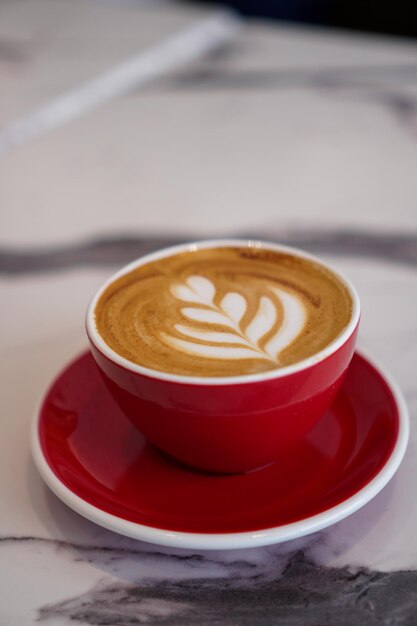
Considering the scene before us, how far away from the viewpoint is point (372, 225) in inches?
32.1

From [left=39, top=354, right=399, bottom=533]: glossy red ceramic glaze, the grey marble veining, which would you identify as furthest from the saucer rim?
the grey marble veining

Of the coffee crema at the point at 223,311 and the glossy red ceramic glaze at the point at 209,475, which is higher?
the coffee crema at the point at 223,311

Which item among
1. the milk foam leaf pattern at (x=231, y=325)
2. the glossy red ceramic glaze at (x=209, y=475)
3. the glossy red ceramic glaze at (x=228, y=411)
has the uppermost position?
the milk foam leaf pattern at (x=231, y=325)

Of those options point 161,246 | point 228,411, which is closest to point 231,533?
point 228,411

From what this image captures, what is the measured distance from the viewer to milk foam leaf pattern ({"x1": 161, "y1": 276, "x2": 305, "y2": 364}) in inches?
18.7

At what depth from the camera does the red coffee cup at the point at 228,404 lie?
44 centimetres

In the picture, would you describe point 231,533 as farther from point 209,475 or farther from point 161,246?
point 161,246

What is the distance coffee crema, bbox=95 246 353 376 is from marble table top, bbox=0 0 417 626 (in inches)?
4.1

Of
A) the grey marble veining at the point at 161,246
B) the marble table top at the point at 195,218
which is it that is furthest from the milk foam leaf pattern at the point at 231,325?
the grey marble veining at the point at 161,246

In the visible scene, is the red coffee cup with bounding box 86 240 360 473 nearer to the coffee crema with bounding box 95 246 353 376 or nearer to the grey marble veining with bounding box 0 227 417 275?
the coffee crema with bounding box 95 246 353 376

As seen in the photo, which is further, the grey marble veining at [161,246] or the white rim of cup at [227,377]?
the grey marble veining at [161,246]

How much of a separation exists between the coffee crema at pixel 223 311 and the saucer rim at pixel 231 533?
3.2 inches

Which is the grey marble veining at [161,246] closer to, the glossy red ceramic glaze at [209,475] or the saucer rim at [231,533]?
the glossy red ceramic glaze at [209,475]

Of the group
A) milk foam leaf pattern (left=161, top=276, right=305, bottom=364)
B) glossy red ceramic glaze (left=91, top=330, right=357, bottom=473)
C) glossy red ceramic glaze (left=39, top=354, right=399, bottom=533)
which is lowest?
glossy red ceramic glaze (left=39, top=354, right=399, bottom=533)
